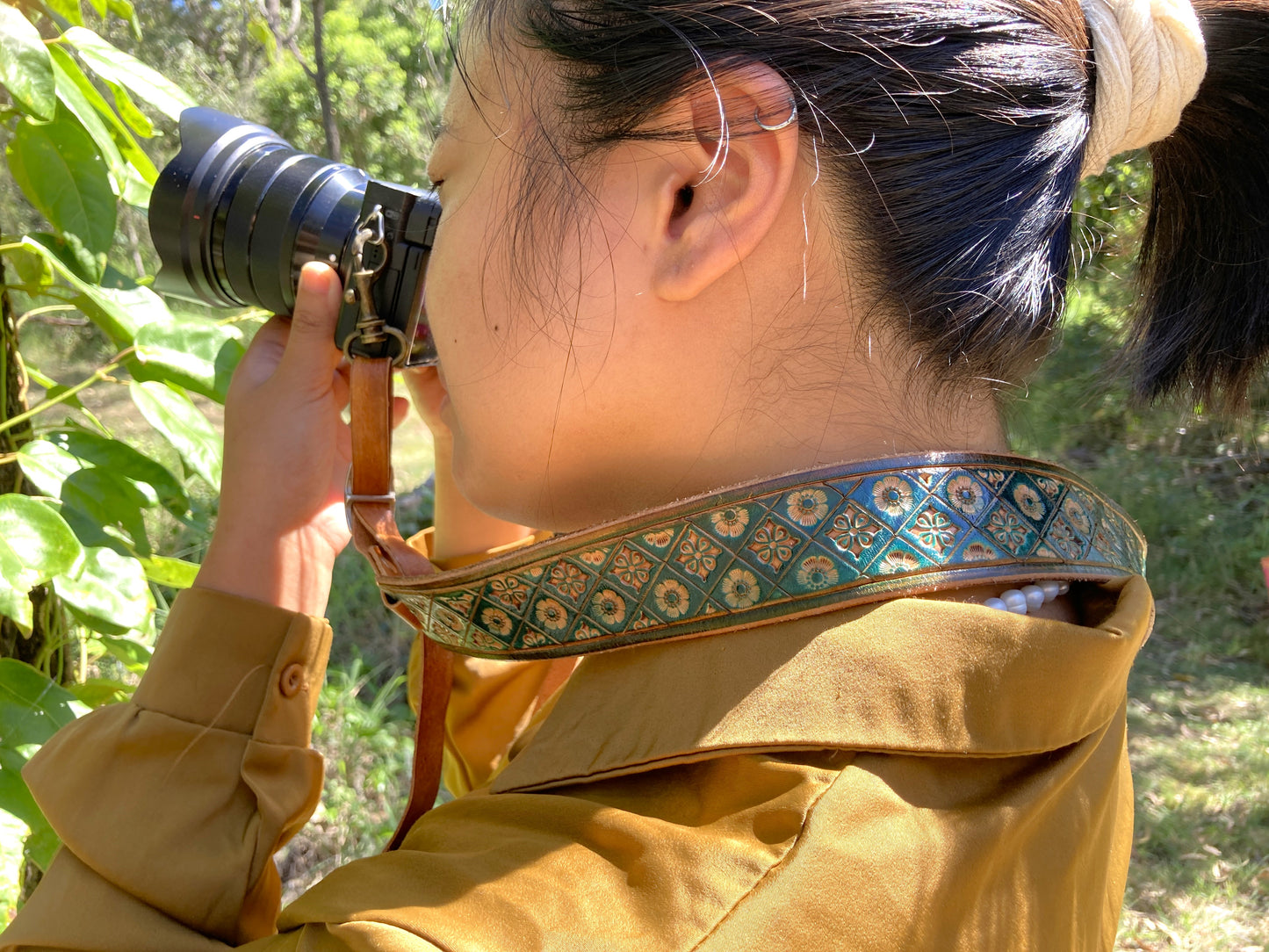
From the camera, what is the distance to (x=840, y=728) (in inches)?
25.8

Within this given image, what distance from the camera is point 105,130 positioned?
1.06m

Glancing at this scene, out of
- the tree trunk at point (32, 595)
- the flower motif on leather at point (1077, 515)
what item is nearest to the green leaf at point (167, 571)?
the tree trunk at point (32, 595)

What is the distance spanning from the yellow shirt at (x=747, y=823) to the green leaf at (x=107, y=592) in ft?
0.77

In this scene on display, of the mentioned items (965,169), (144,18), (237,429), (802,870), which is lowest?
(802,870)

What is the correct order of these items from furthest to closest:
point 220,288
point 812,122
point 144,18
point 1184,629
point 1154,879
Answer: point 144,18
point 1184,629
point 1154,879
point 220,288
point 812,122

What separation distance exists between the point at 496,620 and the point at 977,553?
0.38 meters

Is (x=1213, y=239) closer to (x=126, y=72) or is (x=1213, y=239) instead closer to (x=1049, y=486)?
(x=1049, y=486)

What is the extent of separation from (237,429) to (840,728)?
2.32 feet

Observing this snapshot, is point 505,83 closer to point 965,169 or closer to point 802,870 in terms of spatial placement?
point 965,169

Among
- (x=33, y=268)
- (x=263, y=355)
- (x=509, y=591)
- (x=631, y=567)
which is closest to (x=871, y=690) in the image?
(x=631, y=567)

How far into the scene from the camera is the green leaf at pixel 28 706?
1.08m

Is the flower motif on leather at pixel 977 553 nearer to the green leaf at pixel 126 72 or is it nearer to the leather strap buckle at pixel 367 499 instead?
the leather strap buckle at pixel 367 499

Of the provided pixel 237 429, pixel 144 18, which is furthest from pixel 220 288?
pixel 144 18

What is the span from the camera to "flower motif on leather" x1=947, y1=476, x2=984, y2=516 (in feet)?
2.32
